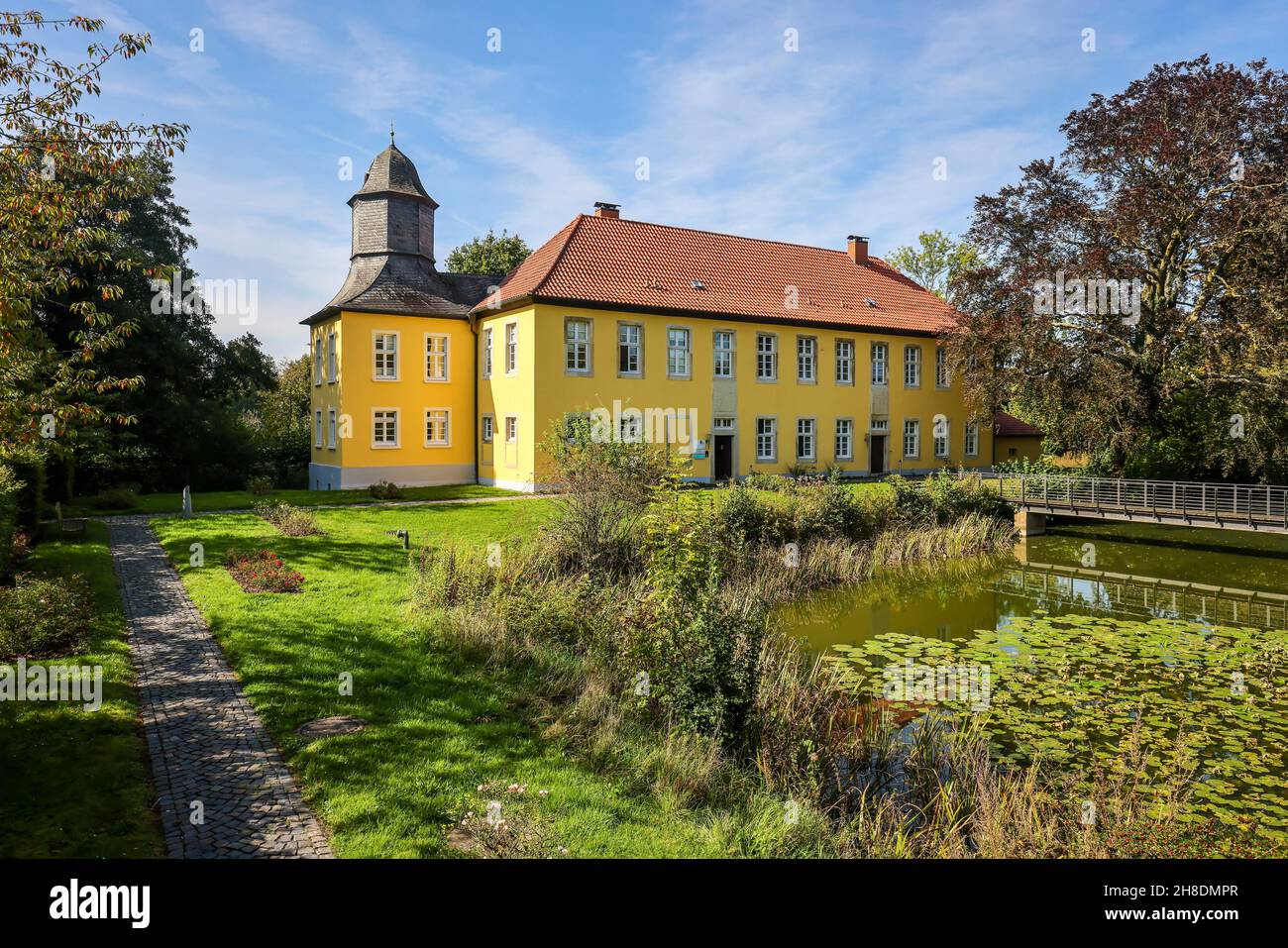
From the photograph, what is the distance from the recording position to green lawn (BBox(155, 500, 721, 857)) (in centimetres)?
536

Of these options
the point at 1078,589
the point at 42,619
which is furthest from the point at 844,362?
the point at 42,619

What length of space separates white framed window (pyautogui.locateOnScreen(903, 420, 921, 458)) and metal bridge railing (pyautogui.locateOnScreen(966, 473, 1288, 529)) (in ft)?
23.4

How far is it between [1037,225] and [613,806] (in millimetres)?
27072

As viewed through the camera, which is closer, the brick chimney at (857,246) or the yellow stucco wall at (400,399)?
the yellow stucco wall at (400,399)

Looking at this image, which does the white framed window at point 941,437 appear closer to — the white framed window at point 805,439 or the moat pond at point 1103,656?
the white framed window at point 805,439

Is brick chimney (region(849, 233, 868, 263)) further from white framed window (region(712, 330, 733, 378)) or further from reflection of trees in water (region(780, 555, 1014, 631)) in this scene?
reflection of trees in water (region(780, 555, 1014, 631))

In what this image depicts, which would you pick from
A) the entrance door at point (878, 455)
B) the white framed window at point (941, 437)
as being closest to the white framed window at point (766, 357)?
the entrance door at point (878, 455)

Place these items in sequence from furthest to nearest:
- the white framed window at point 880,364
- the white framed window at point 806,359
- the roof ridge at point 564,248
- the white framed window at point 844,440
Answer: the white framed window at point 880,364 → the white framed window at point 844,440 → the white framed window at point 806,359 → the roof ridge at point 564,248

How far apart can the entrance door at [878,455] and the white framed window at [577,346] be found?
44.8 feet

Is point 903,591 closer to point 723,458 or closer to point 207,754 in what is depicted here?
point 723,458

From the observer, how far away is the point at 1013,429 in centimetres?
3747

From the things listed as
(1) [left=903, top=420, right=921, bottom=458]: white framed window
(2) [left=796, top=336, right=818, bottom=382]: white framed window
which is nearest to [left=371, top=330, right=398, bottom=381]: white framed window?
(2) [left=796, top=336, right=818, bottom=382]: white framed window

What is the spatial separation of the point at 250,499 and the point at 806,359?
66.0ft

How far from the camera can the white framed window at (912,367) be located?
109 ft
